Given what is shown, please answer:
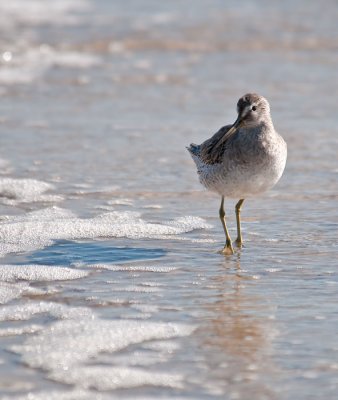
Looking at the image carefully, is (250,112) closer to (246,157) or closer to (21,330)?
(246,157)

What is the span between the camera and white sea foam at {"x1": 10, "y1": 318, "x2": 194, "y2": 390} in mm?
4297

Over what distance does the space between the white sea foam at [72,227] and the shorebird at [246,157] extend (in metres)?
0.36

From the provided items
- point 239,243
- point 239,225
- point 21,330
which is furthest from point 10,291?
point 239,225

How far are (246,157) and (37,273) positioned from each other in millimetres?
1540

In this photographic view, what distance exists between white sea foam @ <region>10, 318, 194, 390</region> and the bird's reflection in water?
6.6 inches

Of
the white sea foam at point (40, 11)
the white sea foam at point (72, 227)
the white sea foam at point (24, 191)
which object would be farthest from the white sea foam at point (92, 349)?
the white sea foam at point (40, 11)

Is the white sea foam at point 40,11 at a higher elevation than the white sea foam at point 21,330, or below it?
higher

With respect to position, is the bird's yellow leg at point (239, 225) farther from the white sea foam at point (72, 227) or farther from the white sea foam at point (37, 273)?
the white sea foam at point (37, 273)

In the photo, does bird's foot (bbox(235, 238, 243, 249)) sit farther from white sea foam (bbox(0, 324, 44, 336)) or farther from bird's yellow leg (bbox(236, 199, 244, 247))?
white sea foam (bbox(0, 324, 44, 336))

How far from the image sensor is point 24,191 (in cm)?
766

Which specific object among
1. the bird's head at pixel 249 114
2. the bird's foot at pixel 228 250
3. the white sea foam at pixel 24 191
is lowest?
the bird's foot at pixel 228 250

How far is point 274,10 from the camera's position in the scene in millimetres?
17078

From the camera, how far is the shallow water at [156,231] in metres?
4.46

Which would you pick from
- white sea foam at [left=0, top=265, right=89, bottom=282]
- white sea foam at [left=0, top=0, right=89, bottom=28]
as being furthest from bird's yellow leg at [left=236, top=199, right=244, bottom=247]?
white sea foam at [left=0, top=0, right=89, bottom=28]
